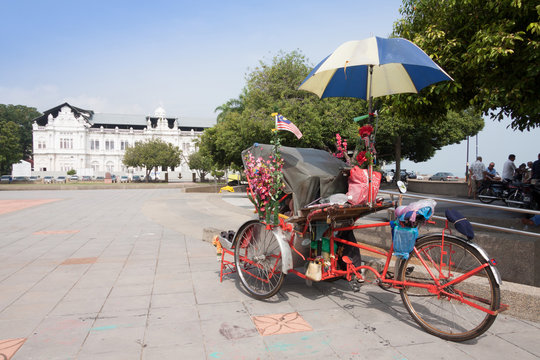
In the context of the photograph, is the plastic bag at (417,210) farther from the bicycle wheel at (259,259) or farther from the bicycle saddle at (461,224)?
the bicycle wheel at (259,259)

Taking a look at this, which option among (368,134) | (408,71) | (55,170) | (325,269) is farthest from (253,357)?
(55,170)

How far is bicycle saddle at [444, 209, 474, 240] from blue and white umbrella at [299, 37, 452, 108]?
4.84 feet

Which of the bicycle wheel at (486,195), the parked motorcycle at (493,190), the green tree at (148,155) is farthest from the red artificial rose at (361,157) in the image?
the green tree at (148,155)

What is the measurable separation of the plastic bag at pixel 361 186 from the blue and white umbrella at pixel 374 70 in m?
1.04

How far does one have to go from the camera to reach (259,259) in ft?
14.0

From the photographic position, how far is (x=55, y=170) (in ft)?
281

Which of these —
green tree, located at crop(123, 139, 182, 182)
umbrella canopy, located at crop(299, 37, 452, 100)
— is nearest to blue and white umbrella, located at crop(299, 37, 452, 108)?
umbrella canopy, located at crop(299, 37, 452, 100)

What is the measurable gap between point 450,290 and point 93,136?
98.4 m

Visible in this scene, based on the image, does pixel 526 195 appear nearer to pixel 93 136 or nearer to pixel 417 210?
pixel 417 210

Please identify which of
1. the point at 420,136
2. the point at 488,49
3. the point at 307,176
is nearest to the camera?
the point at 307,176

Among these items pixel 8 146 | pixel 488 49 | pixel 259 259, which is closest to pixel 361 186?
pixel 259 259

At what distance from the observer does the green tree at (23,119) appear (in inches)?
3772

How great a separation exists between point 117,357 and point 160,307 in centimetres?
109

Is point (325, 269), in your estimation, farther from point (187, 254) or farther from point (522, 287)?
point (187, 254)
